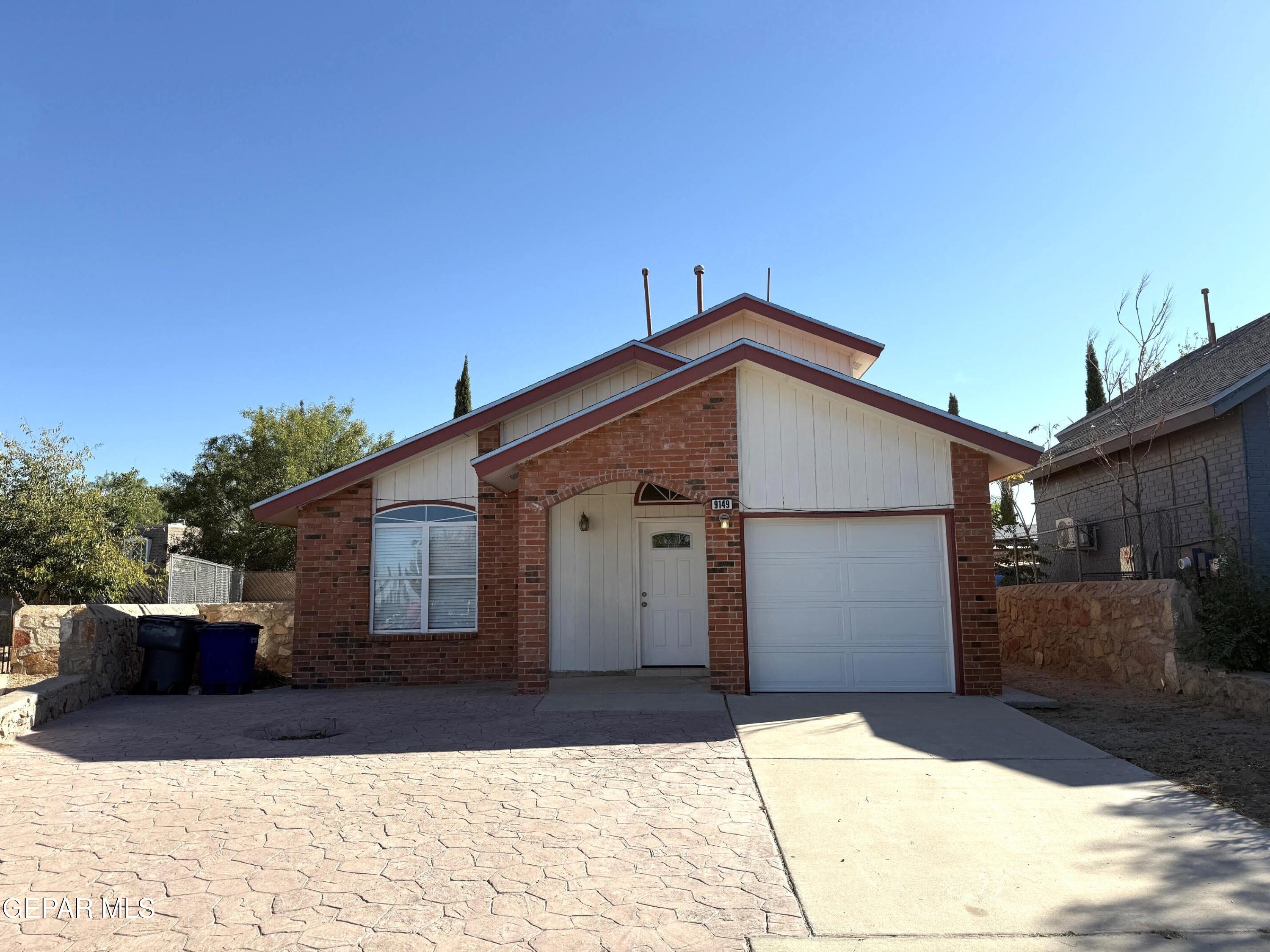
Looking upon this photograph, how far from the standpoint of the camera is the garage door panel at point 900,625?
10.1m

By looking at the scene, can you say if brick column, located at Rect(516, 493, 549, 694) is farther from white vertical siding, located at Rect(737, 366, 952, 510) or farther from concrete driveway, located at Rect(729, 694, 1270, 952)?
concrete driveway, located at Rect(729, 694, 1270, 952)

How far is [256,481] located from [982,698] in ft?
89.5

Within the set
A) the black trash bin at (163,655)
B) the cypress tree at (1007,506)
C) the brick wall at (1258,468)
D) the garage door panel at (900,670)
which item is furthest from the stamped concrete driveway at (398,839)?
the cypress tree at (1007,506)

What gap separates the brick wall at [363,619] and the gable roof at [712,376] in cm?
210

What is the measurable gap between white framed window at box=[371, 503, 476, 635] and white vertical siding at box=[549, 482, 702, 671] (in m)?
1.23

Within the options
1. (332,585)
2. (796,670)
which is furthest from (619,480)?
(332,585)

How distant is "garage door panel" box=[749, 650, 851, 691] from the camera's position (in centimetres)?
1020

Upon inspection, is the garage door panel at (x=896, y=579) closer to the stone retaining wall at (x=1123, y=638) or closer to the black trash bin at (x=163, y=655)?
the stone retaining wall at (x=1123, y=638)

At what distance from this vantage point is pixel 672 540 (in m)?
12.7

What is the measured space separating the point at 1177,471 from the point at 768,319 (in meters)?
6.51

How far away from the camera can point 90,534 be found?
47.6 ft

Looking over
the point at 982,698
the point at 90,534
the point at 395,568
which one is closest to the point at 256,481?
the point at 90,534

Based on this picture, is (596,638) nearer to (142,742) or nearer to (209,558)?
(142,742)

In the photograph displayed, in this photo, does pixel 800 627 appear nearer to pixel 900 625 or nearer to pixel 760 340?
pixel 900 625
